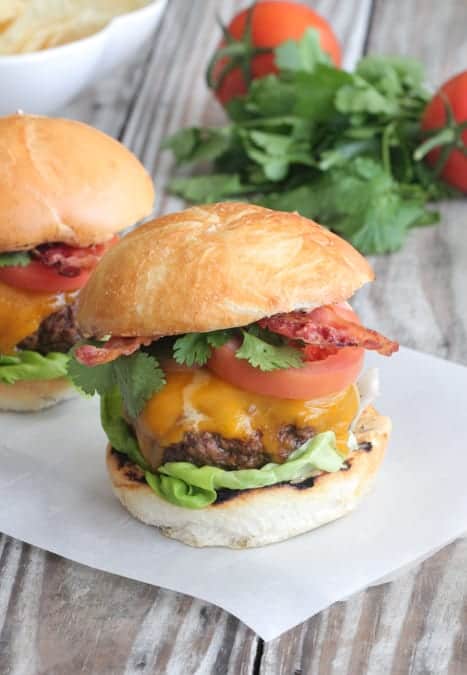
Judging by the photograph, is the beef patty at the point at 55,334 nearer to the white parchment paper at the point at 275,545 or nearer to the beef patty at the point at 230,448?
the white parchment paper at the point at 275,545

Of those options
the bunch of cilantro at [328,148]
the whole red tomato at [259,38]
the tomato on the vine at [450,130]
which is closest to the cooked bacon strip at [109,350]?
the bunch of cilantro at [328,148]

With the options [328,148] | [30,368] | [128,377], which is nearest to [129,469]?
[128,377]

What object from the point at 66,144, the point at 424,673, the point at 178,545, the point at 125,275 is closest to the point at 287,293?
the point at 125,275

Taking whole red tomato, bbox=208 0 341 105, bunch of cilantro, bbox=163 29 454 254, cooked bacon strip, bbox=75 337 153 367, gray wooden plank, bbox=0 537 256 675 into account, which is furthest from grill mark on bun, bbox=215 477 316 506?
whole red tomato, bbox=208 0 341 105

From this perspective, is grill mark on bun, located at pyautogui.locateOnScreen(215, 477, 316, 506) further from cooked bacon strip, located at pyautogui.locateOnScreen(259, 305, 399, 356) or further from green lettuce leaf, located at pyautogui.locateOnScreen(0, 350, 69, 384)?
green lettuce leaf, located at pyautogui.locateOnScreen(0, 350, 69, 384)

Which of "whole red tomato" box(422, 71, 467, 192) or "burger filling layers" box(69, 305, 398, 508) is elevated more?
"burger filling layers" box(69, 305, 398, 508)

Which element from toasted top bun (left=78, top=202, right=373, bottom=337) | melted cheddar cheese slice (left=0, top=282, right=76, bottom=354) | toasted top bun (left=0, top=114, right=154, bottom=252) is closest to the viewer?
toasted top bun (left=78, top=202, right=373, bottom=337)

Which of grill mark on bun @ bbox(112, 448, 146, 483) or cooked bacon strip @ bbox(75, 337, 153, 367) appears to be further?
grill mark on bun @ bbox(112, 448, 146, 483)

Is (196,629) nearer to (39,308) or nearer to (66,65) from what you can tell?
(39,308)
